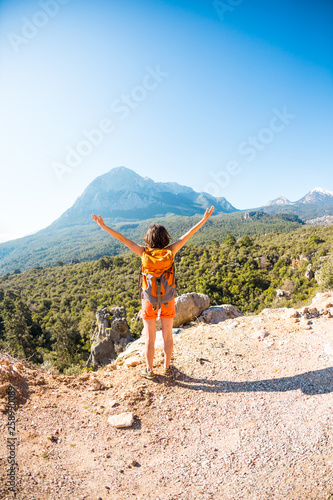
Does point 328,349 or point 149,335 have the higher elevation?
point 149,335

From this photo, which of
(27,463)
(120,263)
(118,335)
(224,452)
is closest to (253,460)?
(224,452)

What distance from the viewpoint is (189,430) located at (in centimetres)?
289

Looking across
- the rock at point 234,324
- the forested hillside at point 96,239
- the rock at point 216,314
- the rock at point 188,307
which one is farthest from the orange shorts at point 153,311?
the forested hillside at point 96,239

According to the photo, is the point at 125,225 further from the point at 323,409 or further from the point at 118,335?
the point at 323,409

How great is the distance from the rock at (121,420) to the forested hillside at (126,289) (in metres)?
13.6

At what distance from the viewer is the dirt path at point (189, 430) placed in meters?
2.18

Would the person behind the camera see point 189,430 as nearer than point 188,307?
Yes

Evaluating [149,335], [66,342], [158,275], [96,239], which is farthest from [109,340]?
[96,239]

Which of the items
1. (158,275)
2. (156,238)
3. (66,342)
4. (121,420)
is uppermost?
(156,238)

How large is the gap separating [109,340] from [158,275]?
48.5 ft

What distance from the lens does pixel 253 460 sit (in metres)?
2.42

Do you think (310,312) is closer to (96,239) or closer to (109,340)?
(109,340)

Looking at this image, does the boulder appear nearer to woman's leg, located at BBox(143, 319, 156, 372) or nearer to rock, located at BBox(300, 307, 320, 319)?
rock, located at BBox(300, 307, 320, 319)

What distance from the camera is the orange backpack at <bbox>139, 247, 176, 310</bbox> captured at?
3.21m
